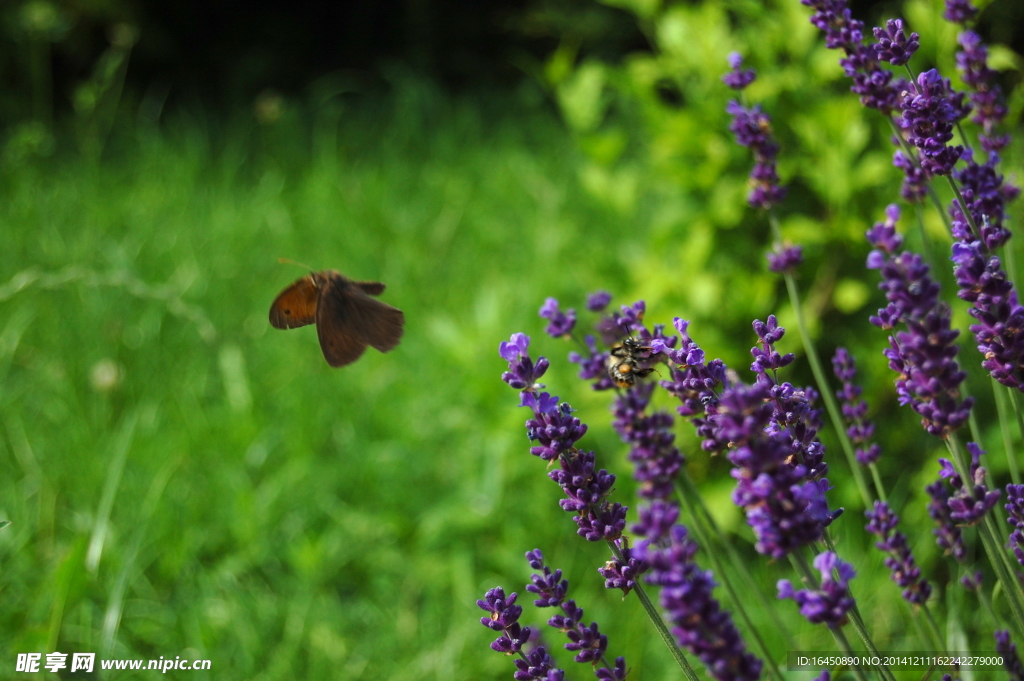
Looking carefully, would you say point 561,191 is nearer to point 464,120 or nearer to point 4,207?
point 464,120

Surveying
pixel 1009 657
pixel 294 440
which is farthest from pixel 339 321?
pixel 294 440

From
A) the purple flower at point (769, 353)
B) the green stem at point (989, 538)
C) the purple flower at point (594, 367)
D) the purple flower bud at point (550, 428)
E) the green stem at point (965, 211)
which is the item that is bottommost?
the green stem at point (989, 538)

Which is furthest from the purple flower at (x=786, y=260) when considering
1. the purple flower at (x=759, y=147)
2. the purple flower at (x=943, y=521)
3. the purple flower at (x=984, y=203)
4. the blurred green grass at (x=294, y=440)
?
the blurred green grass at (x=294, y=440)

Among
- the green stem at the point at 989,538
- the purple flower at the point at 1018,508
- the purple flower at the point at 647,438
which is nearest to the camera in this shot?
the purple flower at the point at 647,438

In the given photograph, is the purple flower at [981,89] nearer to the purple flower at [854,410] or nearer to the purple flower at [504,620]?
the purple flower at [854,410]

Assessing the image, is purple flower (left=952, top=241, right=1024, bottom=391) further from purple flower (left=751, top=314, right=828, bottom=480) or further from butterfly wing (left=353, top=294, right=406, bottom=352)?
butterfly wing (left=353, top=294, right=406, bottom=352)

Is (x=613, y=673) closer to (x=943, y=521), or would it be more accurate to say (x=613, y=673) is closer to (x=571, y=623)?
(x=571, y=623)

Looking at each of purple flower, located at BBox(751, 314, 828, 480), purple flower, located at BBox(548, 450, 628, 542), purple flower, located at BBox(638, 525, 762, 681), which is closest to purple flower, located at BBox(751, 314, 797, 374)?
purple flower, located at BBox(751, 314, 828, 480)
